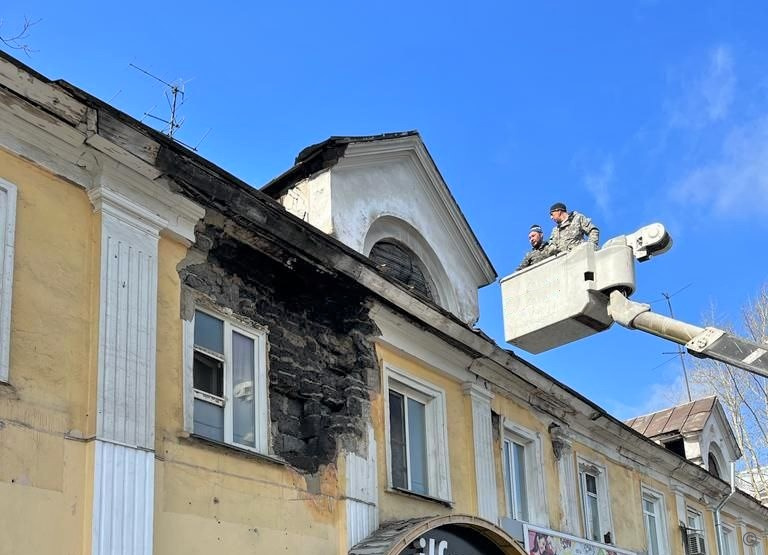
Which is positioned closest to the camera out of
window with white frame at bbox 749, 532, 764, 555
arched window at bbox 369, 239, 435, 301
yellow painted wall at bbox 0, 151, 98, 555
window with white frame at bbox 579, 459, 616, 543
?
yellow painted wall at bbox 0, 151, 98, 555

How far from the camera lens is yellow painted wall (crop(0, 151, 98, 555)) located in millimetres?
7523

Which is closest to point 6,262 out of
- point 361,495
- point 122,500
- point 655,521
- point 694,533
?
point 122,500

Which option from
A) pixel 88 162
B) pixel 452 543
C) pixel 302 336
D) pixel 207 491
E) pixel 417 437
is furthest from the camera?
pixel 417 437

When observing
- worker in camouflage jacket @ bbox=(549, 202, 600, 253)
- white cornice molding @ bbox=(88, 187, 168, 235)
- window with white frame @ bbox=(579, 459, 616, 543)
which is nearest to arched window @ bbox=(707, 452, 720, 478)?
window with white frame @ bbox=(579, 459, 616, 543)

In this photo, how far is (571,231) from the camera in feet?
31.8

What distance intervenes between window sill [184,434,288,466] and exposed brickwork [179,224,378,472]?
250 mm

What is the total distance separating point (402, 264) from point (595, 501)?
551 cm

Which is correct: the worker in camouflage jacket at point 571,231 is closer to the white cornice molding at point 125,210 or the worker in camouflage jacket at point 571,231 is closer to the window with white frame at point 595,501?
the white cornice molding at point 125,210

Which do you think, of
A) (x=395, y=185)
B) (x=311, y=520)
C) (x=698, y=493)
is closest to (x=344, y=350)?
(x=311, y=520)

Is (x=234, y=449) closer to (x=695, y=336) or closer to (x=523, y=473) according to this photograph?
(x=695, y=336)

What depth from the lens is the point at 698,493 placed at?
2159cm

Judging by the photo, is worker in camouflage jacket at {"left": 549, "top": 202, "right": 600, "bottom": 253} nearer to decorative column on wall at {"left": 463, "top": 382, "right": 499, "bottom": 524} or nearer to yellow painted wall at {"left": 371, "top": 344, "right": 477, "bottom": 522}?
yellow painted wall at {"left": 371, "top": 344, "right": 477, "bottom": 522}

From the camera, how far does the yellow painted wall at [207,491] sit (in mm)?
8797

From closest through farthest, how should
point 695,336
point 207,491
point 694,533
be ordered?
point 695,336 < point 207,491 < point 694,533
